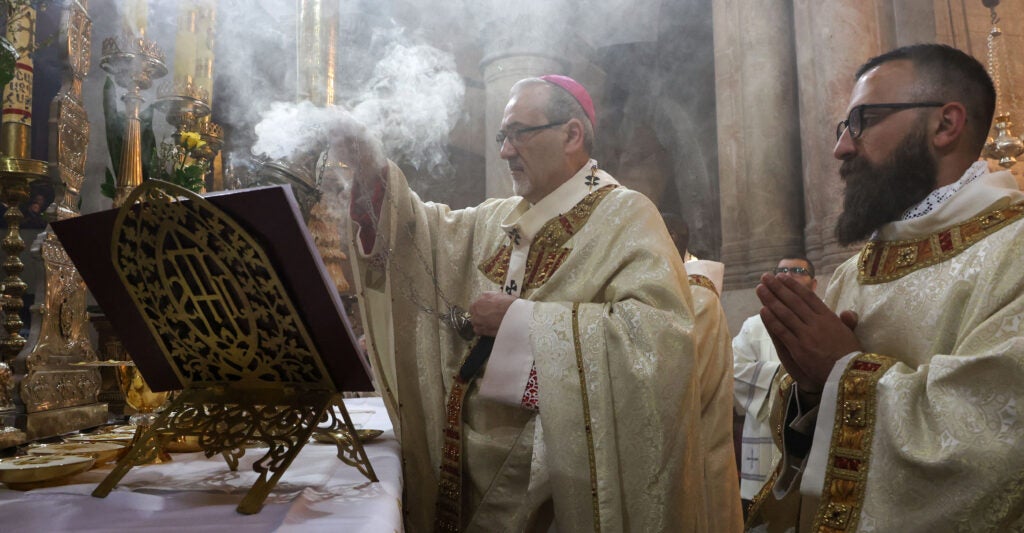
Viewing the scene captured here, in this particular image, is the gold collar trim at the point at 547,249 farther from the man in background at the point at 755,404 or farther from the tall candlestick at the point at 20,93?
the man in background at the point at 755,404

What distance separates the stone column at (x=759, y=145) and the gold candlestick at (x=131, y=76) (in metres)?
4.44

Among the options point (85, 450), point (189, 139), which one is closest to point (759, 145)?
point (189, 139)

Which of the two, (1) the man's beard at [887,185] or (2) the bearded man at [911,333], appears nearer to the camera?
(2) the bearded man at [911,333]

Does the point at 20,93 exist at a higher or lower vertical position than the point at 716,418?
higher

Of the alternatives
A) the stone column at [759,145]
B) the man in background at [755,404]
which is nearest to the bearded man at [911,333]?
the man in background at [755,404]

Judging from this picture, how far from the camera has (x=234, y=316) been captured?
54.0 inches

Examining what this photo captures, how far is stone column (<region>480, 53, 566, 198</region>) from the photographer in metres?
6.91

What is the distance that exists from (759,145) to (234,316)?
204 inches

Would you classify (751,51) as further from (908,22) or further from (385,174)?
(385,174)

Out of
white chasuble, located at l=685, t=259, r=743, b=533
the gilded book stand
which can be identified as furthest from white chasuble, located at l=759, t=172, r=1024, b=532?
the gilded book stand

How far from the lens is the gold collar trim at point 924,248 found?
1.70m

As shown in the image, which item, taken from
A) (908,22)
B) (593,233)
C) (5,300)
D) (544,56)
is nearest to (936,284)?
(593,233)

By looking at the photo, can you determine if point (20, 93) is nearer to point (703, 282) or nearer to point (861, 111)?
point (861, 111)

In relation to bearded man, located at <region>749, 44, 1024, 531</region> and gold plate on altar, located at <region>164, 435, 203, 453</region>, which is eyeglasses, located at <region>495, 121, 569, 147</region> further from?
gold plate on altar, located at <region>164, 435, 203, 453</region>
